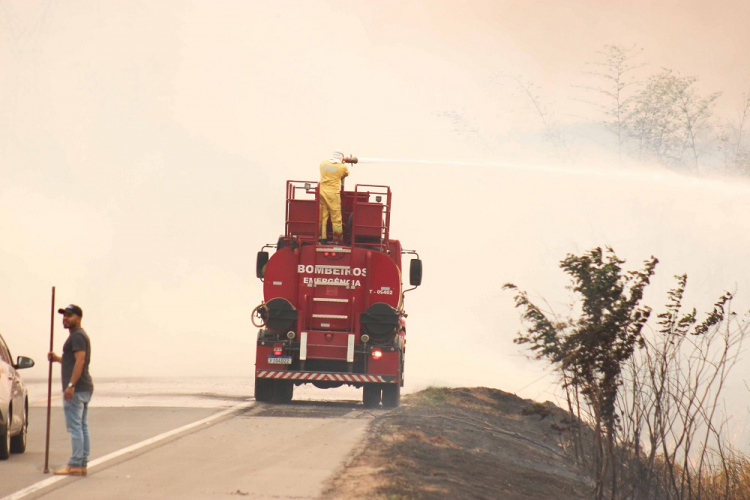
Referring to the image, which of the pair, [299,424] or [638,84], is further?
[638,84]

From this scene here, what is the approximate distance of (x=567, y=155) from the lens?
5631 centimetres

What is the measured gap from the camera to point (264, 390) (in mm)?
21281

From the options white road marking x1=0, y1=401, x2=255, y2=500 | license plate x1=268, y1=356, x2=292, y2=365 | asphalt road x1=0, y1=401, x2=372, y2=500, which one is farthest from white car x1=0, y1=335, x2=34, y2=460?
license plate x1=268, y1=356, x2=292, y2=365

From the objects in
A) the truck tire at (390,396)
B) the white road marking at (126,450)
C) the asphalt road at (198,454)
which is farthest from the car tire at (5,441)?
the truck tire at (390,396)

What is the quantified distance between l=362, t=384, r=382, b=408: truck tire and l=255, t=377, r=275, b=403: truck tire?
1810 millimetres

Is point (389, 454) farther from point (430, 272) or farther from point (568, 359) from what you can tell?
point (430, 272)

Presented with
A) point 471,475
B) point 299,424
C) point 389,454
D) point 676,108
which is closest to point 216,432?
point 299,424

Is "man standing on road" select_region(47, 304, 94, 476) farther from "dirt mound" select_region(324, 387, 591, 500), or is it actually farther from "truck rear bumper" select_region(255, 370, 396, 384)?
"truck rear bumper" select_region(255, 370, 396, 384)

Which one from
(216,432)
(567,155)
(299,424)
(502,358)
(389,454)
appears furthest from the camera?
(567,155)

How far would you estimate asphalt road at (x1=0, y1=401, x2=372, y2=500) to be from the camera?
34.7 feet

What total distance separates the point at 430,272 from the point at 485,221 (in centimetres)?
532

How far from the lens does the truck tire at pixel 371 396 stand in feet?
69.4

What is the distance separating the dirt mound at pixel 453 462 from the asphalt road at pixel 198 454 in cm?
39

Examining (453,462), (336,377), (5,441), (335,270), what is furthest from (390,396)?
(5,441)
